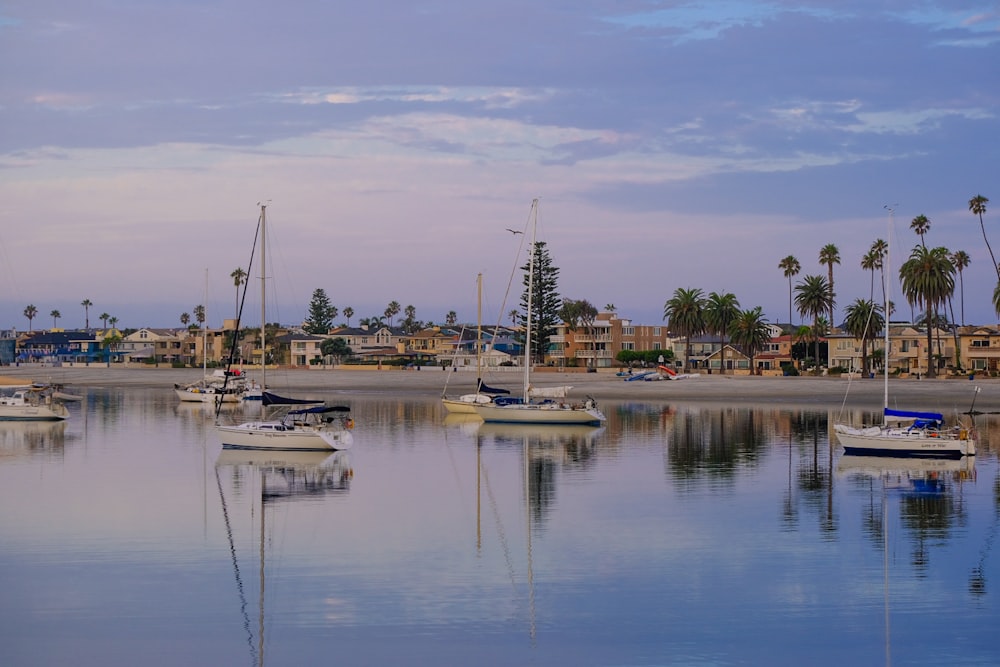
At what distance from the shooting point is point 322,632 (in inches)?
808

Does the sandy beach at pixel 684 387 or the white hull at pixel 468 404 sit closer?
the white hull at pixel 468 404

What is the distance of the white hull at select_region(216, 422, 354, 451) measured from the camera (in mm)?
48344

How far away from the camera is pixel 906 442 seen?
4912 centimetres

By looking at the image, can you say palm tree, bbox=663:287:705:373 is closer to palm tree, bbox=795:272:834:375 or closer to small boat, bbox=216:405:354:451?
palm tree, bbox=795:272:834:375

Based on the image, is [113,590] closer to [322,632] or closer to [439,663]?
[322,632]

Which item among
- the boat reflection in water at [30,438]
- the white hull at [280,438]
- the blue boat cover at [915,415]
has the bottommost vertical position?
the boat reflection in water at [30,438]

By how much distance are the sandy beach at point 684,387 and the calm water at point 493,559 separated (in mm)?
42999

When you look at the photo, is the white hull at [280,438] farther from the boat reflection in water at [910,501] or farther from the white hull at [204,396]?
the white hull at [204,396]

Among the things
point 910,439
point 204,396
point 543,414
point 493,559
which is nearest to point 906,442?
point 910,439

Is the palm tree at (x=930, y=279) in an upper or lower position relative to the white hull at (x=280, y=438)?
upper

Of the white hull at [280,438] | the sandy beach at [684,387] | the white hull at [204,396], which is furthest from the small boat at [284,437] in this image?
the white hull at [204,396]

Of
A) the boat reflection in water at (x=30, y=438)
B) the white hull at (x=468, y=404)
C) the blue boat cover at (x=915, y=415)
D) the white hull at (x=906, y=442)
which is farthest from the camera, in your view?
the white hull at (x=468, y=404)

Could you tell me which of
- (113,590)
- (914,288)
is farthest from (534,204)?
(914,288)

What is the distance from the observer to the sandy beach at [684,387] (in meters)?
91.8
